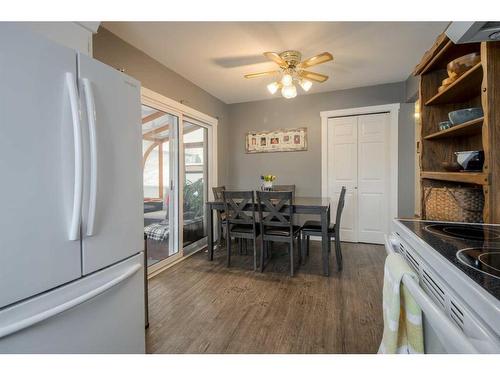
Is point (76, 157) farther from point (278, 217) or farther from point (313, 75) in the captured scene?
point (313, 75)

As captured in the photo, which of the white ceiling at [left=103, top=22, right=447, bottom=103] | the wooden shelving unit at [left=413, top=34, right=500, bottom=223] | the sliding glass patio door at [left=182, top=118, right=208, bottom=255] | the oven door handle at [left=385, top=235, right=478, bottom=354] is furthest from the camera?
the sliding glass patio door at [left=182, top=118, right=208, bottom=255]

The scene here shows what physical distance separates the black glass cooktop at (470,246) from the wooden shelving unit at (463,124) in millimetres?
204

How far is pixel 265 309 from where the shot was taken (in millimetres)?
1995

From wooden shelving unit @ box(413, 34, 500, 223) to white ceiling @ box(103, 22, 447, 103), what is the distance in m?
0.92

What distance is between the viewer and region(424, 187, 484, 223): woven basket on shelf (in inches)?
50.7

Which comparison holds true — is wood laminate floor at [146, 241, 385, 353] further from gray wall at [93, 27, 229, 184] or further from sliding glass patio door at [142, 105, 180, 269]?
gray wall at [93, 27, 229, 184]

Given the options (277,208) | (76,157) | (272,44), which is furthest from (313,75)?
(76,157)

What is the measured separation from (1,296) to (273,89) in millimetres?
2689

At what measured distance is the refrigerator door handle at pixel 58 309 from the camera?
739 mm

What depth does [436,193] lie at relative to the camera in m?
1.49

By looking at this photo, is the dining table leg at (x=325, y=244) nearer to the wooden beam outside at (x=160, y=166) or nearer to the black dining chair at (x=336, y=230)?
the black dining chair at (x=336, y=230)

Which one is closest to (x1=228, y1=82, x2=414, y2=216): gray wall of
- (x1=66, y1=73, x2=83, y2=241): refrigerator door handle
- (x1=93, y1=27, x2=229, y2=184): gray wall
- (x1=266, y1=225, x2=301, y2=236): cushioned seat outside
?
(x1=93, y1=27, x2=229, y2=184): gray wall

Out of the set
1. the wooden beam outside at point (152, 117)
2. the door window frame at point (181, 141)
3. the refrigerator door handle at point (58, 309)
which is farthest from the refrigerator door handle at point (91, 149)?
the wooden beam outside at point (152, 117)
